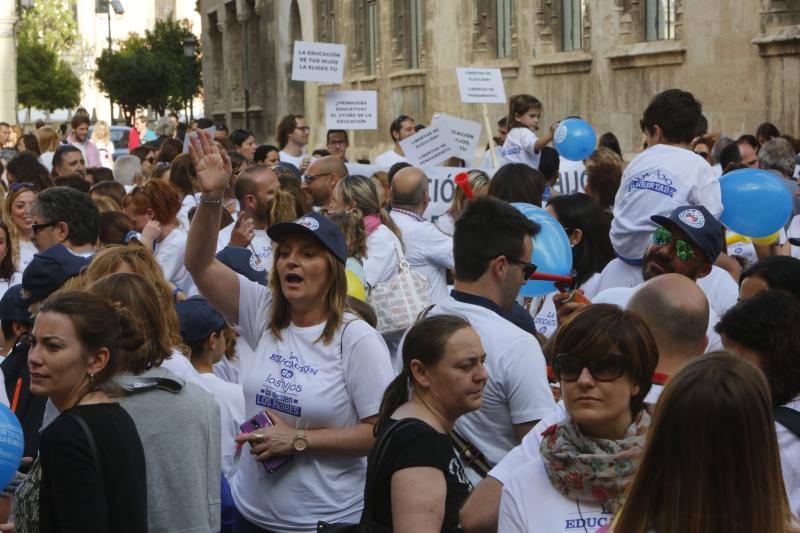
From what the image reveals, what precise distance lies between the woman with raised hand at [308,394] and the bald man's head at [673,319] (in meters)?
0.93

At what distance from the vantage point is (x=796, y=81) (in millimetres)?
15203

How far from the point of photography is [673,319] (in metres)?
4.02

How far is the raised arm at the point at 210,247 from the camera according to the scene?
484 centimetres

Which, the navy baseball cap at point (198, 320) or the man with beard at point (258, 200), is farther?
the man with beard at point (258, 200)

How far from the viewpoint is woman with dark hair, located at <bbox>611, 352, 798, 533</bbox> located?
2.39m

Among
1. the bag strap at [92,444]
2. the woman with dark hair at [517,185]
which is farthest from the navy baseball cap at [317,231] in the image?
the woman with dark hair at [517,185]

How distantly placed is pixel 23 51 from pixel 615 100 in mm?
62822

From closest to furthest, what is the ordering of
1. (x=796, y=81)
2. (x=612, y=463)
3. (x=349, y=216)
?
(x=612, y=463) < (x=349, y=216) < (x=796, y=81)

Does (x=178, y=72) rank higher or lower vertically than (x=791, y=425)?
higher

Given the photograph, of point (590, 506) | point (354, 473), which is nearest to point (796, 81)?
point (354, 473)

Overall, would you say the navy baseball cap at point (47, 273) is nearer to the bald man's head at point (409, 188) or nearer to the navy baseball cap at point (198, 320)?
the navy baseball cap at point (198, 320)

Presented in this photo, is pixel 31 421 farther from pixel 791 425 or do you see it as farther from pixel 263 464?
pixel 791 425

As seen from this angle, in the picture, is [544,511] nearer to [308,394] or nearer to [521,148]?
[308,394]

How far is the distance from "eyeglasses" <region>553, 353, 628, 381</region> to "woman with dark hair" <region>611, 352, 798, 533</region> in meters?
0.80
